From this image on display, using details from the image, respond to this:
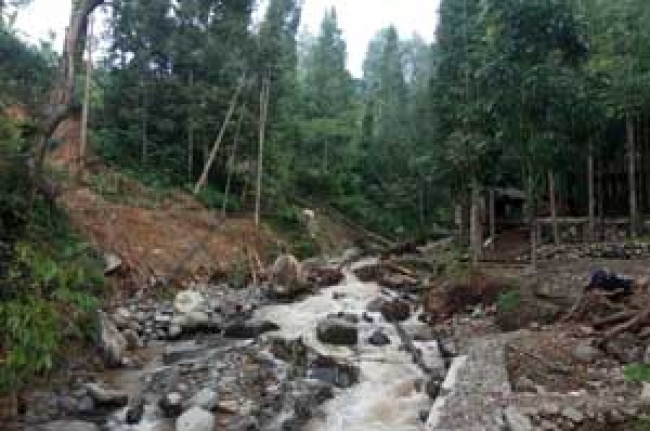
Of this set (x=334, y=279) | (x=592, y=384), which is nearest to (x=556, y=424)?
(x=592, y=384)

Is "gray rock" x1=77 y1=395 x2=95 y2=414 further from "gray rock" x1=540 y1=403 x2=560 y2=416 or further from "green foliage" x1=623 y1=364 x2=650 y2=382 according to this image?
"green foliage" x1=623 y1=364 x2=650 y2=382

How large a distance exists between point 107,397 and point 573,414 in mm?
6221

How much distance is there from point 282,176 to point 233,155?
580 centimetres

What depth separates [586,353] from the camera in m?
9.75

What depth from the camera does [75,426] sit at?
8.52 m

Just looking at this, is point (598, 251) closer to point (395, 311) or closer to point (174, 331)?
point (395, 311)

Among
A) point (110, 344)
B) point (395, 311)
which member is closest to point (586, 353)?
point (395, 311)

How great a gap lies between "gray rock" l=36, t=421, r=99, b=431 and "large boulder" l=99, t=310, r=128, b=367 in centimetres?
291

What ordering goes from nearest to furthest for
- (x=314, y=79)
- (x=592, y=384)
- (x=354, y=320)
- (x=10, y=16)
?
1. (x=592, y=384)
2. (x=10, y=16)
3. (x=354, y=320)
4. (x=314, y=79)

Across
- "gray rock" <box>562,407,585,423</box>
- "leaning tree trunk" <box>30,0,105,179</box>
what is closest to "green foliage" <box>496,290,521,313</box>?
"gray rock" <box>562,407,585,423</box>

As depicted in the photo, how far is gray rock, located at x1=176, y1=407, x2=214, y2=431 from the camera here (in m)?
8.71

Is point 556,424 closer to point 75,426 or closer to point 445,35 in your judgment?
point 75,426

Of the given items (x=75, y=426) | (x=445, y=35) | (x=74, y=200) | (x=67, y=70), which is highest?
(x=445, y=35)

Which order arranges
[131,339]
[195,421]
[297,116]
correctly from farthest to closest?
[297,116], [131,339], [195,421]
